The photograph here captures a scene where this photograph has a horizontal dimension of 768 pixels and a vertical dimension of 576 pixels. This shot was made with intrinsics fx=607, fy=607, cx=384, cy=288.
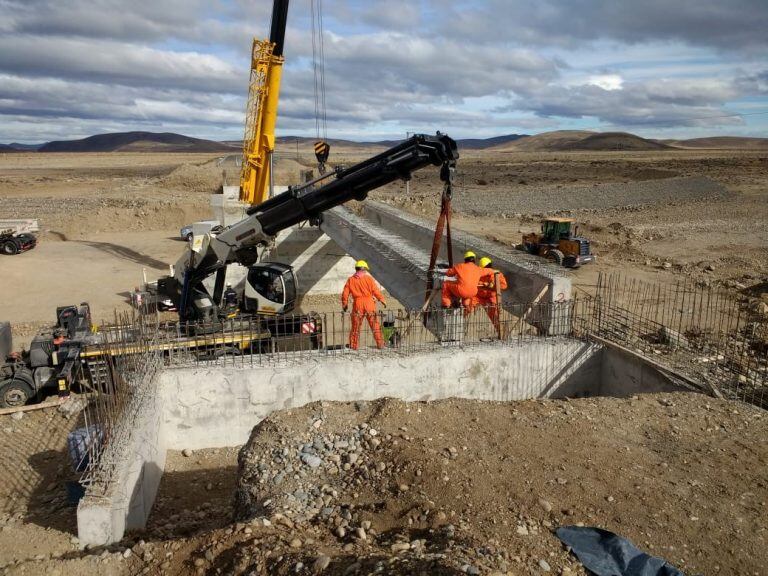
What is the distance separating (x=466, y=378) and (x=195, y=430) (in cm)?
456

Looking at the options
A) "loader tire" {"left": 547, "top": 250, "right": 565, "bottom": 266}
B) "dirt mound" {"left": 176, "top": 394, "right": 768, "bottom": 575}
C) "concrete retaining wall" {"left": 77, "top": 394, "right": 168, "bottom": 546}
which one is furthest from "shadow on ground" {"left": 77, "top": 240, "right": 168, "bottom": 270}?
"dirt mound" {"left": 176, "top": 394, "right": 768, "bottom": 575}

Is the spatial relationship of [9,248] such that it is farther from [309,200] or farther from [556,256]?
[556,256]

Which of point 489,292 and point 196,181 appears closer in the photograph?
point 489,292

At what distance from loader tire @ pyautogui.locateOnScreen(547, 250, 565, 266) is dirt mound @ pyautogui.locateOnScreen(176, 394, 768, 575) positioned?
14338 mm

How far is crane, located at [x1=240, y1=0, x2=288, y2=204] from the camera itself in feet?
64.0

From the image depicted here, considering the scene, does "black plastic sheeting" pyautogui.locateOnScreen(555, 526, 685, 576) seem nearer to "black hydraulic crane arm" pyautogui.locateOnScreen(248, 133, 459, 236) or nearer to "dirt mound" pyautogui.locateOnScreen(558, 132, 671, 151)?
"black hydraulic crane arm" pyautogui.locateOnScreen(248, 133, 459, 236)

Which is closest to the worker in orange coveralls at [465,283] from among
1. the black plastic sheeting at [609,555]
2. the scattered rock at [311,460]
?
the scattered rock at [311,460]

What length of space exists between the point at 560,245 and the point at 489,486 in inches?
725

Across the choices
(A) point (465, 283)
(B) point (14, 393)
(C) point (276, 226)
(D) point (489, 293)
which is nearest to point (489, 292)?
(D) point (489, 293)

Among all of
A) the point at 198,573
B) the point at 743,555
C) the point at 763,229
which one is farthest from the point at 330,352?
the point at 763,229

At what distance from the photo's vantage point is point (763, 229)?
32188 mm

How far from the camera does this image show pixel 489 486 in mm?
6711

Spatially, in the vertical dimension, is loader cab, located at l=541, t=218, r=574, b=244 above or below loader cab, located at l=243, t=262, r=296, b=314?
above

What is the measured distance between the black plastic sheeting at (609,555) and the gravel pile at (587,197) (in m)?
35.1
